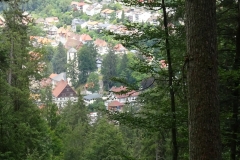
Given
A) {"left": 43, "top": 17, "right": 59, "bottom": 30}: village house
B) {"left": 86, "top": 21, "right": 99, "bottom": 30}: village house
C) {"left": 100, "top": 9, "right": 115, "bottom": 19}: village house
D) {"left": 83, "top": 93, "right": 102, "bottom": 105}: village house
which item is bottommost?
{"left": 83, "top": 93, "right": 102, "bottom": 105}: village house

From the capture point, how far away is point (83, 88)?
6062 cm

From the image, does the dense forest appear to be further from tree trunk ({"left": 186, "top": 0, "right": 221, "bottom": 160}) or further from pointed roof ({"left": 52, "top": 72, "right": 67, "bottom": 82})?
pointed roof ({"left": 52, "top": 72, "right": 67, "bottom": 82})

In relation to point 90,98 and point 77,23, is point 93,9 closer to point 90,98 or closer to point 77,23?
point 77,23

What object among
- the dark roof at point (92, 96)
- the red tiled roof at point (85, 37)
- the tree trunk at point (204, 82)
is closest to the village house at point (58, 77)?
the dark roof at point (92, 96)

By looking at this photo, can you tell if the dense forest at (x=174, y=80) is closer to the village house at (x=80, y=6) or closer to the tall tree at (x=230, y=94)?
the tall tree at (x=230, y=94)

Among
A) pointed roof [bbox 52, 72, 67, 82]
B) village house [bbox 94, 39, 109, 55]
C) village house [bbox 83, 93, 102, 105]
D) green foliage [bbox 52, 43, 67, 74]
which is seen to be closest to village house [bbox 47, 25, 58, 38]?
village house [bbox 94, 39, 109, 55]

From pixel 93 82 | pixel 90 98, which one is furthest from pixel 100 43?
pixel 90 98

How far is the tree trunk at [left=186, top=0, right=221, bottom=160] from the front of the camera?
2.20m

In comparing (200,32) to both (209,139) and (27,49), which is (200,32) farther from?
(27,49)

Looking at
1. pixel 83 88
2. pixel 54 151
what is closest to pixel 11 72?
pixel 54 151

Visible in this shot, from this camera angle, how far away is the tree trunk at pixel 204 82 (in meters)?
2.20

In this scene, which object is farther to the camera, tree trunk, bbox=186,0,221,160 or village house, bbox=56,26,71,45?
village house, bbox=56,26,71,45

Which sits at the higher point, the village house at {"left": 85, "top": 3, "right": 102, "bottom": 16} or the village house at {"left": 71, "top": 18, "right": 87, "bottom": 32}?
the village house at {"left": 85, "top": 3, "right": 102, "bottom": 16}

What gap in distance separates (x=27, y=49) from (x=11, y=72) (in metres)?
1.35
